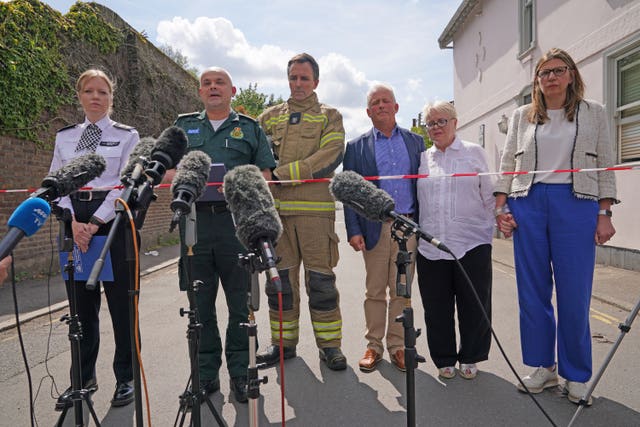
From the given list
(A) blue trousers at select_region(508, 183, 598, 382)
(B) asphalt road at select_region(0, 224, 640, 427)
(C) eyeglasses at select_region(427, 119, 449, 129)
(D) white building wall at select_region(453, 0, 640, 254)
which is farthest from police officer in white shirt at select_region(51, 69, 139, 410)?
(D) white building wall at select_region(453, 0, 640, 254)

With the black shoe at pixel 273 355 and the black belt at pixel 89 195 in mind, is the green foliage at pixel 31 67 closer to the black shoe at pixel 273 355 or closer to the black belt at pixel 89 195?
the black belt at pixel 89 195

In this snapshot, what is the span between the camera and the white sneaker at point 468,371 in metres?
3.52

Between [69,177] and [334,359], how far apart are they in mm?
2545

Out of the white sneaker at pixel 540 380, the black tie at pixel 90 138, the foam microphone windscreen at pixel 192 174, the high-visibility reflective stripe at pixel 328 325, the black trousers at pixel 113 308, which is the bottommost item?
the white sneaker at pixel 540 380

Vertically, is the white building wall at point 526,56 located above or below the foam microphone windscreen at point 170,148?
above

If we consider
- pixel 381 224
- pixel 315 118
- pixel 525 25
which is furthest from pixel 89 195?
pixel 525 25

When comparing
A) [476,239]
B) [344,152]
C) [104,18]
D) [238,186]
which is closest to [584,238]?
[476,239]

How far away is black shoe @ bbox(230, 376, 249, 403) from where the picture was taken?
3.16m

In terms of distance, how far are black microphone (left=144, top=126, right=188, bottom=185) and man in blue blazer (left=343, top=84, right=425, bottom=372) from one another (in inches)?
75.4

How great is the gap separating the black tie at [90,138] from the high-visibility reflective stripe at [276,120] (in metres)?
1.36

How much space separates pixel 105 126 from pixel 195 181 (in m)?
1.85

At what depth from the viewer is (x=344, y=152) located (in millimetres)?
3961

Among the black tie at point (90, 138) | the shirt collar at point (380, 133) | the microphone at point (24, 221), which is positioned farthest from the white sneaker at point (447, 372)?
the black tie at point (90, 138)

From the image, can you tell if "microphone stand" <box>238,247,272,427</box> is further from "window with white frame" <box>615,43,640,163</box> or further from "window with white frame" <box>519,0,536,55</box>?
"window with white frame" <box>519,0,536,55</box>
